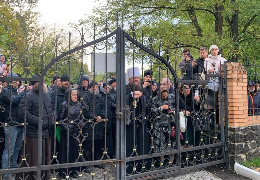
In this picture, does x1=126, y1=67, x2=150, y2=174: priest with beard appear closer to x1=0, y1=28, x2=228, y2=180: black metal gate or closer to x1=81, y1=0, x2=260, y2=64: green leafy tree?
x1=0, y1=28, x2=228, y2=180: black metal gate

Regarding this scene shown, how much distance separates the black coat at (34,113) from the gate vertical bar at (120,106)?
1.03 meters

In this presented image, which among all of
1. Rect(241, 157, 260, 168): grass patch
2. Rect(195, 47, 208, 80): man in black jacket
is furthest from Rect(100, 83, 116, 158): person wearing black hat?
Rect(241, 157, 260, 168): grass patch

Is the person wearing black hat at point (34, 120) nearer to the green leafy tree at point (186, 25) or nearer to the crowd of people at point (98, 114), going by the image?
the crowd of people at point (98, 114)

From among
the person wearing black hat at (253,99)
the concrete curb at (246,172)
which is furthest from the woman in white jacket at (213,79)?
the concrete curb at (246,172)

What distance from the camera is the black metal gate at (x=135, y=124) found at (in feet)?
13.2

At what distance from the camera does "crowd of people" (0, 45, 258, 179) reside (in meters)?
4.09

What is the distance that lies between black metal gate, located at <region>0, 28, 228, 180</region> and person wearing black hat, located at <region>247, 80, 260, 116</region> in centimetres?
107

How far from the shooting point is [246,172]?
4.94 metres

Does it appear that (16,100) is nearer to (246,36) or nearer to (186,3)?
(186,3)

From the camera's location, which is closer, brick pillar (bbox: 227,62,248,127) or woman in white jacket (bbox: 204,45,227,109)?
brick pillar (bbox: 227,62,248,127)

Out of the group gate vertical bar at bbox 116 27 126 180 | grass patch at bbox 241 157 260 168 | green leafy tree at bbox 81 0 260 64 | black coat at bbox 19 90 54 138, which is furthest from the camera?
green leafy tree at bbox 81 0 260 64

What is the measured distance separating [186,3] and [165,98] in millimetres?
6225

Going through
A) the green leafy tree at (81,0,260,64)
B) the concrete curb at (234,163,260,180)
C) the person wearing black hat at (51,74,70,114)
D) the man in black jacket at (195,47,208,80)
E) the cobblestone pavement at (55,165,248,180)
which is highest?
the green leafy tree at (81,0,260,64)

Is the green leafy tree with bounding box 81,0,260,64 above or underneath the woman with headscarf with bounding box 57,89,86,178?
above
